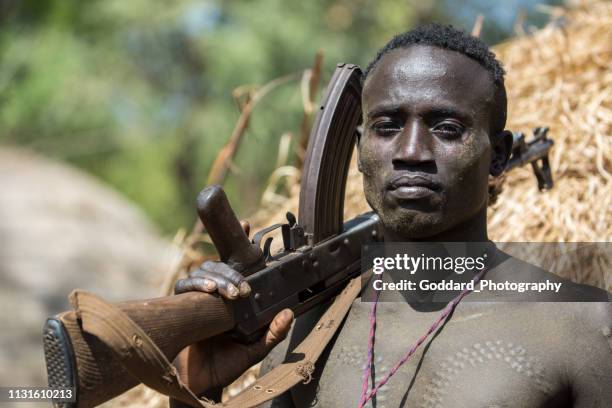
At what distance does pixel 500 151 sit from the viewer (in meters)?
2.00

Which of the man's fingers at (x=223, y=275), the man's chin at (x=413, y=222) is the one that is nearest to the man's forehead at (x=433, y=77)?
the man's chin at (x=413, y=222)

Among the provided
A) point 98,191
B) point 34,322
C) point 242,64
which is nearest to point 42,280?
point 34,322

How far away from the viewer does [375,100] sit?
191cm

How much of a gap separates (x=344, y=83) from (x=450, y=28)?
342 mm

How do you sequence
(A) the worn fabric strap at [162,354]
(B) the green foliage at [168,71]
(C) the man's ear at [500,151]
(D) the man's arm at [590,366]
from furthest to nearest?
1. (B) the green foliage at [168,71]
2. (C) the man's ear at [500,151]
3. (D) the man's arm at [590,366]
4. (A) the worn fabric strap at [162,354]

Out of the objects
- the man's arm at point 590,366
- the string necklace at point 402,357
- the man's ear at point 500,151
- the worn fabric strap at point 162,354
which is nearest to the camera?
the worn fabric strap at point 162,354

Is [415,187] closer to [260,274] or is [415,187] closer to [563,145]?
[260,274]

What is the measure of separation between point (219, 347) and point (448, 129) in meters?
0.70

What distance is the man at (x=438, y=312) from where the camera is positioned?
174 centimetres

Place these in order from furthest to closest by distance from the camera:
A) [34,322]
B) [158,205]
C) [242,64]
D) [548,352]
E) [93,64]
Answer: [158,205], [93,64], [242,64], [34,322], [548,352]

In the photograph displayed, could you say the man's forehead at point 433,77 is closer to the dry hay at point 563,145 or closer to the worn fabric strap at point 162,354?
the worn fabric strap at point 162,354

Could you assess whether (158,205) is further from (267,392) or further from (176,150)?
(267,392)

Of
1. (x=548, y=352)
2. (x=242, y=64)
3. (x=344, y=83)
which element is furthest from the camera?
(x=242, y=64)

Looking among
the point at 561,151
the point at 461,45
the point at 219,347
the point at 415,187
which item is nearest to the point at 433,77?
the point at 461,45
